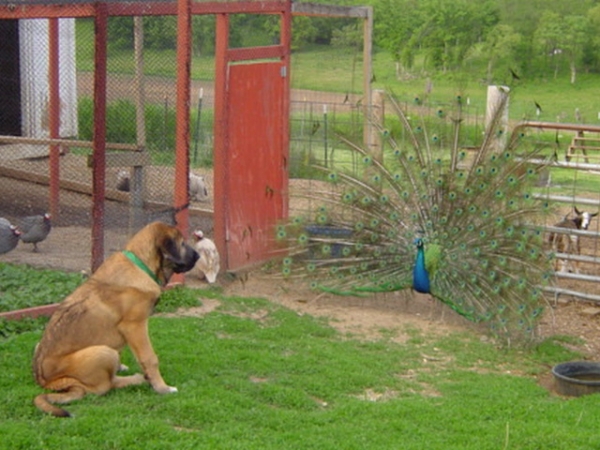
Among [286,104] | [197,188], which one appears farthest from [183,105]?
[197,188]

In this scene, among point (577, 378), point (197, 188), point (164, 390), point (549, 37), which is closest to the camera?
point (164, 390)

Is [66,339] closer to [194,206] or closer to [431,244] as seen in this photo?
[431,244]

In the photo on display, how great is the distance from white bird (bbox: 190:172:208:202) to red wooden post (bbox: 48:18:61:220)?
2.19 metres

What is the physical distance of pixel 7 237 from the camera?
34.2 feet

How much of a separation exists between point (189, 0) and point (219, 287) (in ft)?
9.52

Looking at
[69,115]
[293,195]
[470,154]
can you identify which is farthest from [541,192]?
[69,115]

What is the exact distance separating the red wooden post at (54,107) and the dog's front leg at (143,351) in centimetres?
573

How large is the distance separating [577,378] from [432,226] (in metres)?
2.57

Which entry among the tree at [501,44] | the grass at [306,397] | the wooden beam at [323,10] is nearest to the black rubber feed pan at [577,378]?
the grass at [306,397]

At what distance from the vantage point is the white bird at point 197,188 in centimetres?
1400

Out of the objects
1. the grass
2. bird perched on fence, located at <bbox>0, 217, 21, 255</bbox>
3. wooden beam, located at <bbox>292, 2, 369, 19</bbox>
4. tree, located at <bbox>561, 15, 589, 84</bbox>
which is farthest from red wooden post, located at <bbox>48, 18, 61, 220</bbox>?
tree, located at <bbox>561, 15, 589, 84</bbox>

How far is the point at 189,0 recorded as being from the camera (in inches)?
375

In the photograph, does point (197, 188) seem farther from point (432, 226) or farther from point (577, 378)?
point (577, 378)

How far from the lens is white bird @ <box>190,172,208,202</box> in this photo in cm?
1400
